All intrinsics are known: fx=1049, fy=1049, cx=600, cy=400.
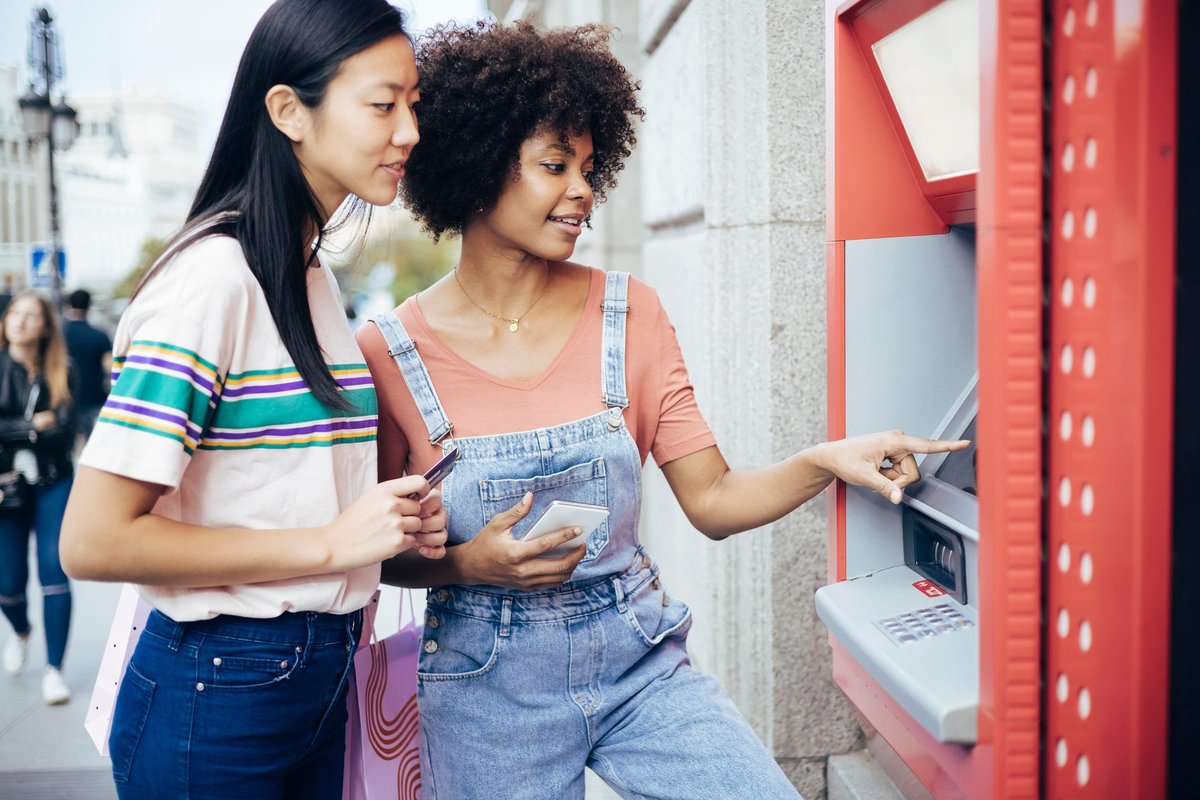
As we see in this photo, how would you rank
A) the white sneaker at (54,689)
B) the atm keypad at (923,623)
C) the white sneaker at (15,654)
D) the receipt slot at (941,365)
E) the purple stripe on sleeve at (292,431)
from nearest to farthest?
the receipt slot at (941,365) < the purple stripe on sleeve at (292,431) < the atm keypad at (923,623) < the white sneaker at (54,689) < the white sneaker at (15,654)

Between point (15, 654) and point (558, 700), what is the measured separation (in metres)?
4.19

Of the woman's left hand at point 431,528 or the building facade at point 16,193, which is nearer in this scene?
the woman's left hand at point 431,528

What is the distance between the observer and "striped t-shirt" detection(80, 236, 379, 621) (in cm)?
128

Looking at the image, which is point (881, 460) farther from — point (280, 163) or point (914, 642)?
point (280, 163)

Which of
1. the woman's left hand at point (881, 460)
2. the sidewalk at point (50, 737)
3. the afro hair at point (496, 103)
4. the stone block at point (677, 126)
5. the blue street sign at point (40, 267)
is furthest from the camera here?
the blue street sign at point (40, 267)

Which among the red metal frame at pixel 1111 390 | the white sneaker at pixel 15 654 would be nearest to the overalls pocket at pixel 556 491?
the red metal frame at pixel 1111 390

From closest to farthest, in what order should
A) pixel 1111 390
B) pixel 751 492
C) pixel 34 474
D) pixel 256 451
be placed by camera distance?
1. pixel 1111 390
2. pixel 256 451
3. pixel 751 492
4. pixel 34 474

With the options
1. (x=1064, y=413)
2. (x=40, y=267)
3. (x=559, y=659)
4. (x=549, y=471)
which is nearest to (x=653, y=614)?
(x=559, y=659)

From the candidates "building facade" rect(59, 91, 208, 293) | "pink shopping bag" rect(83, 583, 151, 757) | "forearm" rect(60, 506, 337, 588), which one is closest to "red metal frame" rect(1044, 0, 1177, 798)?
"forearm" rect(60, 506, 337, 588)

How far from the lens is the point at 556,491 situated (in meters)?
1.74

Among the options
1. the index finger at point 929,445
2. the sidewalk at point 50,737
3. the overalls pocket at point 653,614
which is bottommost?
the sidewalk at point 50,737

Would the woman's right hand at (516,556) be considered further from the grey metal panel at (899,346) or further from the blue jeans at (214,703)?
the grey metal panel at (899,346)

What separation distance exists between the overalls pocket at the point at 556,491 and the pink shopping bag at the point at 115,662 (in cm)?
55

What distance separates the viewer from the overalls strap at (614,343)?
177cm
